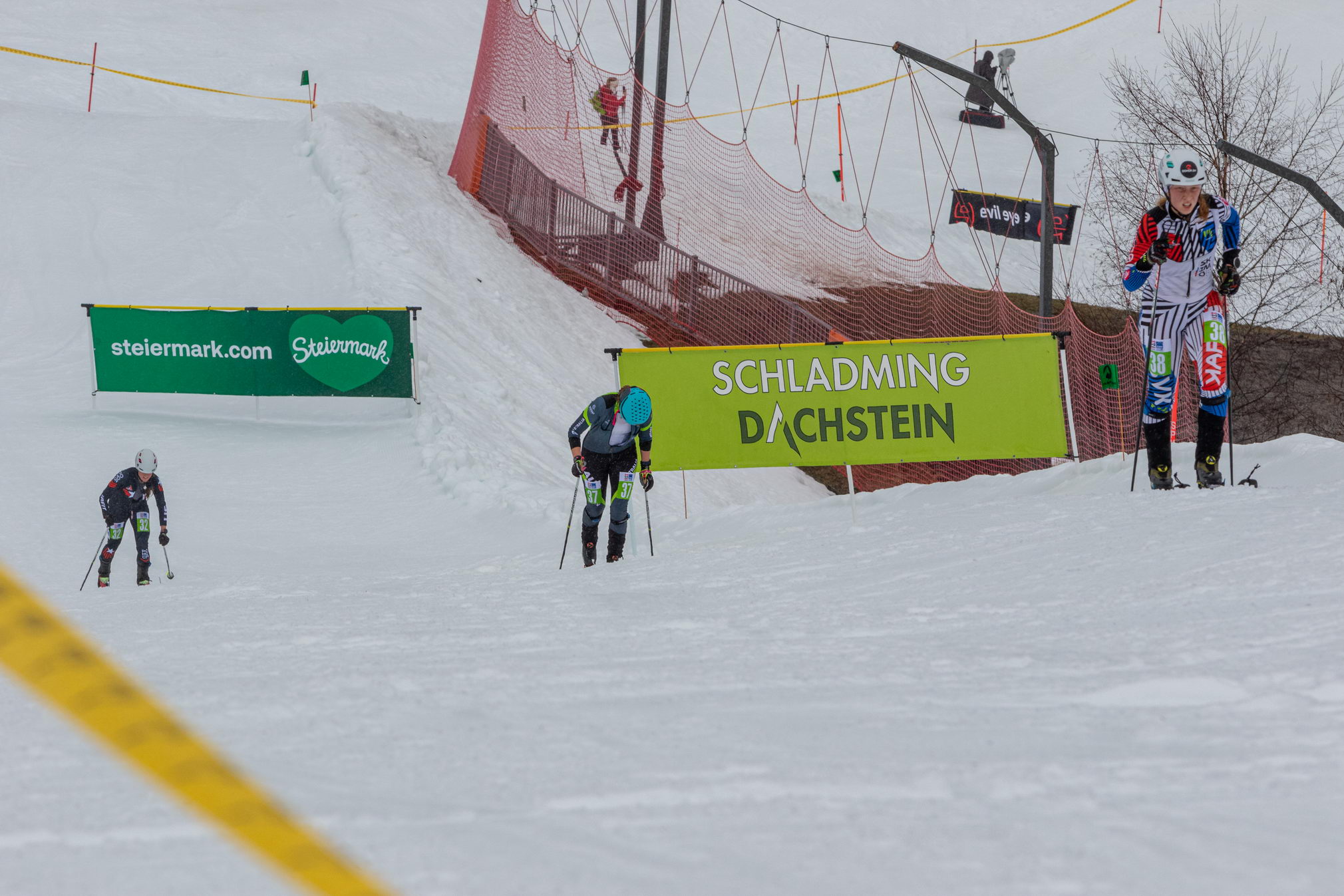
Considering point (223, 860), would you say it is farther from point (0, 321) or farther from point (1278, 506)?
point (0, 321)

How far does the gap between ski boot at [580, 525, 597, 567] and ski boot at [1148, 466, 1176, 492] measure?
3846 mm

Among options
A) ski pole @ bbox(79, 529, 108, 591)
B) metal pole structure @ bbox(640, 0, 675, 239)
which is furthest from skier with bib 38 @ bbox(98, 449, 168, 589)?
metal pole structure @ bbox(640, 0, 675, 239)

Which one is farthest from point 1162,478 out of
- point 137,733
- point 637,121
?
point 637,121

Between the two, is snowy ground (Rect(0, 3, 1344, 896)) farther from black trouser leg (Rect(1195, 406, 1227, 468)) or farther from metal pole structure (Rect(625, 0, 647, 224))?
metal pole structure (Rect(625, 0, 647, 224))

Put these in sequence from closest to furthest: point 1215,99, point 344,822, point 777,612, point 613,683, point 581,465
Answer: point 344,822, point 613,683, point 777,612, point 581,465, point 1215,99

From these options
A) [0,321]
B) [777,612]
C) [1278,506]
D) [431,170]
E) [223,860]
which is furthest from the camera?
[431,170]

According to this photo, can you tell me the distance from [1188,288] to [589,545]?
4381 mm

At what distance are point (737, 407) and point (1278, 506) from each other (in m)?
4.10

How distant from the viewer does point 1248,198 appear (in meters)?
21.4

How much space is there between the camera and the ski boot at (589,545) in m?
8.97

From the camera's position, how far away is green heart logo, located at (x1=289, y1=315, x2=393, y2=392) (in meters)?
15.6

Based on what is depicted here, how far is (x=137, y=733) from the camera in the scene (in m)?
1.85

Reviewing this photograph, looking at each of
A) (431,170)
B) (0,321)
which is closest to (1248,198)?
(431,170)

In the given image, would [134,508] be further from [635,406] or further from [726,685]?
[726,685]
